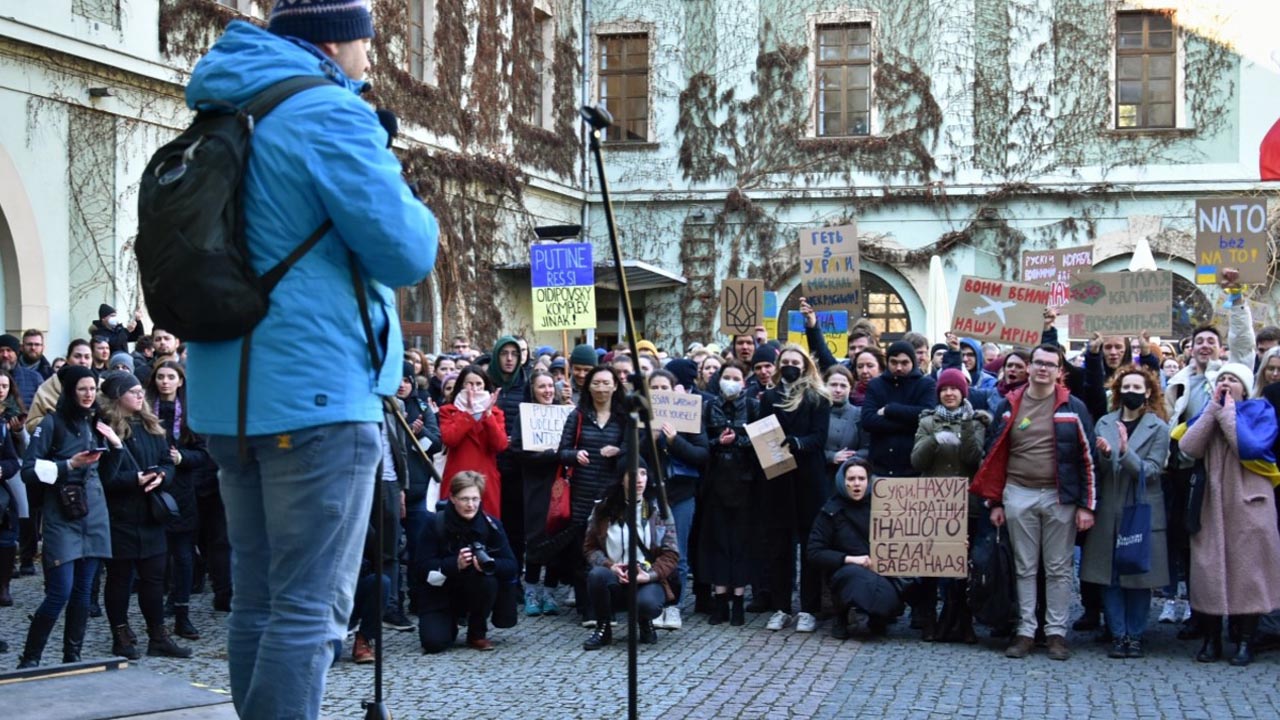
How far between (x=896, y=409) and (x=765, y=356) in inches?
67.8

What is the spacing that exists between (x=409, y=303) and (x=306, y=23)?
19.0 metres

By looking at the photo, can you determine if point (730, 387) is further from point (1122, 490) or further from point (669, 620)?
point (1122, 490)

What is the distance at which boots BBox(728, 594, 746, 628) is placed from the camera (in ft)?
34.6

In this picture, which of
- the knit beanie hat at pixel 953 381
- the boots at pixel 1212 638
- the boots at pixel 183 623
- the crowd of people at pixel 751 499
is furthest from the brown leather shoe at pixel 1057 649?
the boots at pixel 183 623

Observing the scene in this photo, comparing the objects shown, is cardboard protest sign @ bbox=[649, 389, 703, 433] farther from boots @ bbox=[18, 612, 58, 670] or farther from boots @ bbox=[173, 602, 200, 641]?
boots @ bbox=[18, 612, 58, 670]

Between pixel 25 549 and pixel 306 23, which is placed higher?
pixel 306 23

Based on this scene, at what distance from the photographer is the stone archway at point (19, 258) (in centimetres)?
1452

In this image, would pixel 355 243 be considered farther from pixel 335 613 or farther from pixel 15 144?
pixel 15 144

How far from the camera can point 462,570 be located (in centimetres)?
957

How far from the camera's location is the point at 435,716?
24.5ft

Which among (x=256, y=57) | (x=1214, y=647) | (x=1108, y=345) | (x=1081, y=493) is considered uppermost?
(x=256, y=57)

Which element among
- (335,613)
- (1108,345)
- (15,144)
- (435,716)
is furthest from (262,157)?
(15,144)

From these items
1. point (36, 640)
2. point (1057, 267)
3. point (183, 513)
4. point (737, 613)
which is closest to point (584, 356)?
point (737, 613)

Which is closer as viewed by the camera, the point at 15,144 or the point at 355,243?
the point at 355,243
